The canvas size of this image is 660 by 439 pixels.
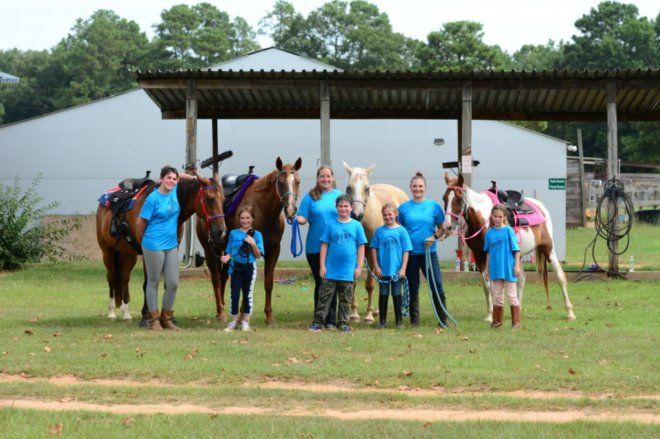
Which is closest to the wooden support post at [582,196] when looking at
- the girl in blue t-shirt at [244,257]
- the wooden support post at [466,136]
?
the wooden support post at [466,136]

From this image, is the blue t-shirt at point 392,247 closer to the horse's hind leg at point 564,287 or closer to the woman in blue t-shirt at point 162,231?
the woman in blue t-shirt at point 162,231

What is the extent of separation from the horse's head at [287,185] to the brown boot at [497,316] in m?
2.75

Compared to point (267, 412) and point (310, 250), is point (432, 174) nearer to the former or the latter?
point (310, 250)

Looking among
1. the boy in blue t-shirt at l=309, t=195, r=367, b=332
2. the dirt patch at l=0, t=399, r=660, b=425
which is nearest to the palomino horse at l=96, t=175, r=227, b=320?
the boy in blue t-shirt at l=309, t=195, r=367, b=332

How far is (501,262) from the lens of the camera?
454 inches

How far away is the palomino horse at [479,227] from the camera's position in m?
11.9

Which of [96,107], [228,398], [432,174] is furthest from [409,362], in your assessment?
[96,107]

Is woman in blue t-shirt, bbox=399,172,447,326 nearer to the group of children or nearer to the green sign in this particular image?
the group of children

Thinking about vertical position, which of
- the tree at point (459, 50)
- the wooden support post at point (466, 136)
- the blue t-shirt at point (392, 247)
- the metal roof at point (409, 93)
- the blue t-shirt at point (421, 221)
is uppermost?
the tree at point (459, 50)

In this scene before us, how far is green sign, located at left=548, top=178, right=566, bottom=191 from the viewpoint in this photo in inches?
1043

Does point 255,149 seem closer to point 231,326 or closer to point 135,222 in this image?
point 135,222

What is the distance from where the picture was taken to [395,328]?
1184cm

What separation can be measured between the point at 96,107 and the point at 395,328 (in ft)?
57.3

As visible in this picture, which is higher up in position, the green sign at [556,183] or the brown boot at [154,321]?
the green sign at [556,183]
